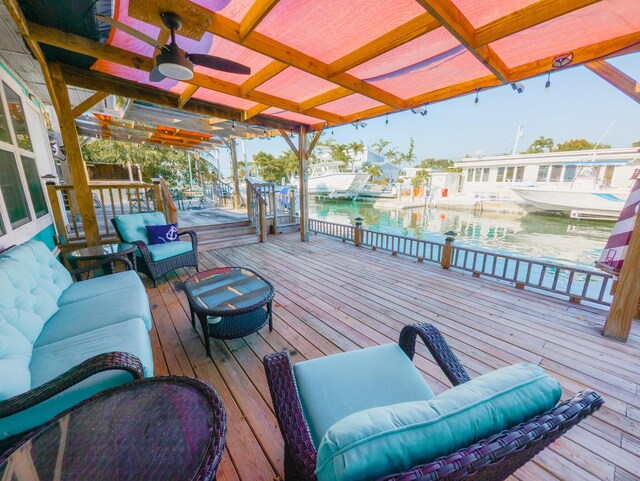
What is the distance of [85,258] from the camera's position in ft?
8.39

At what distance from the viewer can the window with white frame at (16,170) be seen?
260cm

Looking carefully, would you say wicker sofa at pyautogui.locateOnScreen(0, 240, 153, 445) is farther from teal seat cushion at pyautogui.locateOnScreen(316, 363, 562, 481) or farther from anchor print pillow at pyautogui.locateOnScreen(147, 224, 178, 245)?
anchor print pillow at pyautogui.locateOnScreen(147, 224, 178, 245)

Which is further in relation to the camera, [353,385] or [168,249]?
[168,249]

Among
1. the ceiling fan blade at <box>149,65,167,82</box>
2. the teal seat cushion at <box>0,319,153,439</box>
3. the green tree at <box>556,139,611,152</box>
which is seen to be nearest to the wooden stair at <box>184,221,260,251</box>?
the ceiling fan blade at <box>149,65,167,82</box>

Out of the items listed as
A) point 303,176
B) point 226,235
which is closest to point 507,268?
point 303,176

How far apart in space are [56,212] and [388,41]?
507cm

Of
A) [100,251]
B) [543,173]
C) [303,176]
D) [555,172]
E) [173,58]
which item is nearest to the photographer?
[173,58]

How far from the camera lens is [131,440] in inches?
32.6

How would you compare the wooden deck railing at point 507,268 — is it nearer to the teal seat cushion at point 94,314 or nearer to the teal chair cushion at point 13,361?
the teal seat cushion at point 94,314

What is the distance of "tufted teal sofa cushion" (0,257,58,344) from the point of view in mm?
1411

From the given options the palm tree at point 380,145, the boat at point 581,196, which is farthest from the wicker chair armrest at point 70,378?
the palm tree at point 380,145

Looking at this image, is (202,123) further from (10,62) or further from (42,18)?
(42,18)

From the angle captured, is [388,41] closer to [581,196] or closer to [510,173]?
[581,196]

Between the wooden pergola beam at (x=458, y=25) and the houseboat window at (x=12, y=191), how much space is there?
412cm
